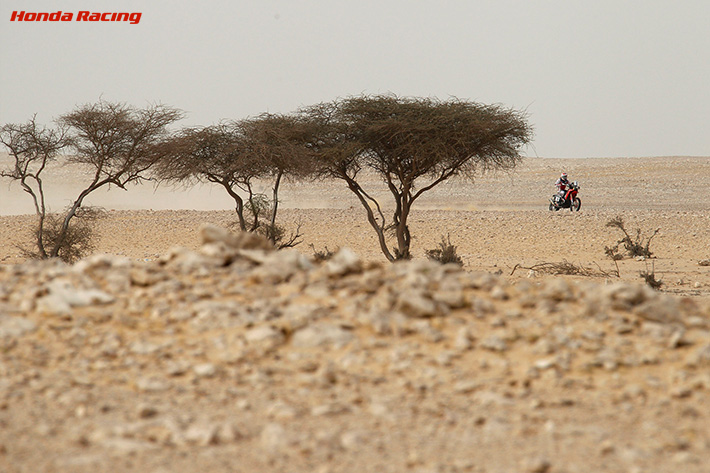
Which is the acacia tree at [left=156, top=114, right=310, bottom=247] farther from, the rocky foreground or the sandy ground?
the rocky foreground

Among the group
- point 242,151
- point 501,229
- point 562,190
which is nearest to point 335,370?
point 242,151

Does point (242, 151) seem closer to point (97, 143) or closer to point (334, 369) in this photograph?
point (97, 143)

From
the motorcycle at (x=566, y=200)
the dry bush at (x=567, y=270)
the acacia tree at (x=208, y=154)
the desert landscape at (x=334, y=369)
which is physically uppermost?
the acacia tree at (x=208, y=154)

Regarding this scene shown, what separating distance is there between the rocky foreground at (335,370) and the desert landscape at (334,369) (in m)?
0.01

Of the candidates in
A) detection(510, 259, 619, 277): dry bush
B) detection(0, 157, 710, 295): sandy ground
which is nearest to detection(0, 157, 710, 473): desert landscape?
detection(0, 157, 710, 295): sandy ground

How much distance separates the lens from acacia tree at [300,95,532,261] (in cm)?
1877

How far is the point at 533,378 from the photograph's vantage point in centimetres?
494

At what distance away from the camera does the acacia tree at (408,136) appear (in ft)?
61.6

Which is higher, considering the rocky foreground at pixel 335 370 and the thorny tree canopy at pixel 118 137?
the thorny tree canopy at pixel 118 137

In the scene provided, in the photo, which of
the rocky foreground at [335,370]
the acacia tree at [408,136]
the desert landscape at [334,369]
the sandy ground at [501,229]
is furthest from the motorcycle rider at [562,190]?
the rocky foreground at [335,370]

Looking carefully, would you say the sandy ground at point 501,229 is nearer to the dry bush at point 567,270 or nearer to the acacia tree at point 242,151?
the dry bush at point 567,270

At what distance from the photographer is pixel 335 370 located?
199 inches

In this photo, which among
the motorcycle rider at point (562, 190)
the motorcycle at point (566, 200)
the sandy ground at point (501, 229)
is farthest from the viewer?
the motorcycle rider at point (562, 190)

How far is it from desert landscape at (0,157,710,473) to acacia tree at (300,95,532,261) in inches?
489
